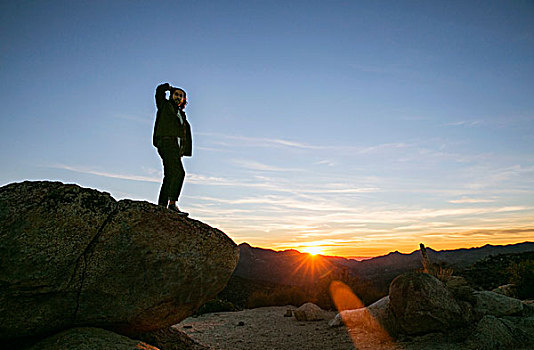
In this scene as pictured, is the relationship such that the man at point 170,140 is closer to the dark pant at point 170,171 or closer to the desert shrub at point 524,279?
the dark pant at point 170,171

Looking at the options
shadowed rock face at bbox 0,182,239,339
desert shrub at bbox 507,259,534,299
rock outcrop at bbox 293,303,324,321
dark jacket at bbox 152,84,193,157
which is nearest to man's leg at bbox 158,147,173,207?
dark jacket at bbox 152,84,193,157

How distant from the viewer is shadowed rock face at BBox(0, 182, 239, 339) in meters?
4.29

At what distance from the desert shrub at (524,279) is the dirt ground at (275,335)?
7060mm

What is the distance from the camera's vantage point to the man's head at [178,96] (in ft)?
23.4

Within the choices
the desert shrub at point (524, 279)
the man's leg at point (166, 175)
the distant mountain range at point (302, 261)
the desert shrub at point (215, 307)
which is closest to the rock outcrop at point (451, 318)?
the desert shrub at point (524, 279)

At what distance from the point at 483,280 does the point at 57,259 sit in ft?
77.5

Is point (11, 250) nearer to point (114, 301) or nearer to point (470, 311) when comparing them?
point (114, 301)

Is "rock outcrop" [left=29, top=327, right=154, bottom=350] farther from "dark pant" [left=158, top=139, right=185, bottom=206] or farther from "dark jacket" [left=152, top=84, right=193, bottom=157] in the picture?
"dark jacket" [left=152, top=84, right=193, bottom=157]

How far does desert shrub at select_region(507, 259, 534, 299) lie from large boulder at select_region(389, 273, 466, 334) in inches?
269

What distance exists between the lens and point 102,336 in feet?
14.7

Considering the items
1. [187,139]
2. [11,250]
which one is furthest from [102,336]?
[187,139]

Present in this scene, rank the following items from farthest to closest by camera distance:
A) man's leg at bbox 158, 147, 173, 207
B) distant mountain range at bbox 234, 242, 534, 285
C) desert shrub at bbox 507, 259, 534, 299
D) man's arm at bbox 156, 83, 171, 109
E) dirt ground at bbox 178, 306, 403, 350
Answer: distant mountain range at bbox 234, 242, 534, 285 < desert shrub at bbox 507, 259, 534, 299 < dirt ground at bbox 178, 306, 403, 350 < man's arm at bbox 156, 83, 171, 109 < man's leg at bbox 158, 147, 173, 207

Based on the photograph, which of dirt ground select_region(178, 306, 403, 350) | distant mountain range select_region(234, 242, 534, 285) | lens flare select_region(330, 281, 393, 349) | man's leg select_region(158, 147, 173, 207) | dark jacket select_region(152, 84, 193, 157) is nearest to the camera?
man's leg select_region(158, 147, 173, 207)

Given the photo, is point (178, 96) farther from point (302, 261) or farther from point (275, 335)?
point (302, 261)
